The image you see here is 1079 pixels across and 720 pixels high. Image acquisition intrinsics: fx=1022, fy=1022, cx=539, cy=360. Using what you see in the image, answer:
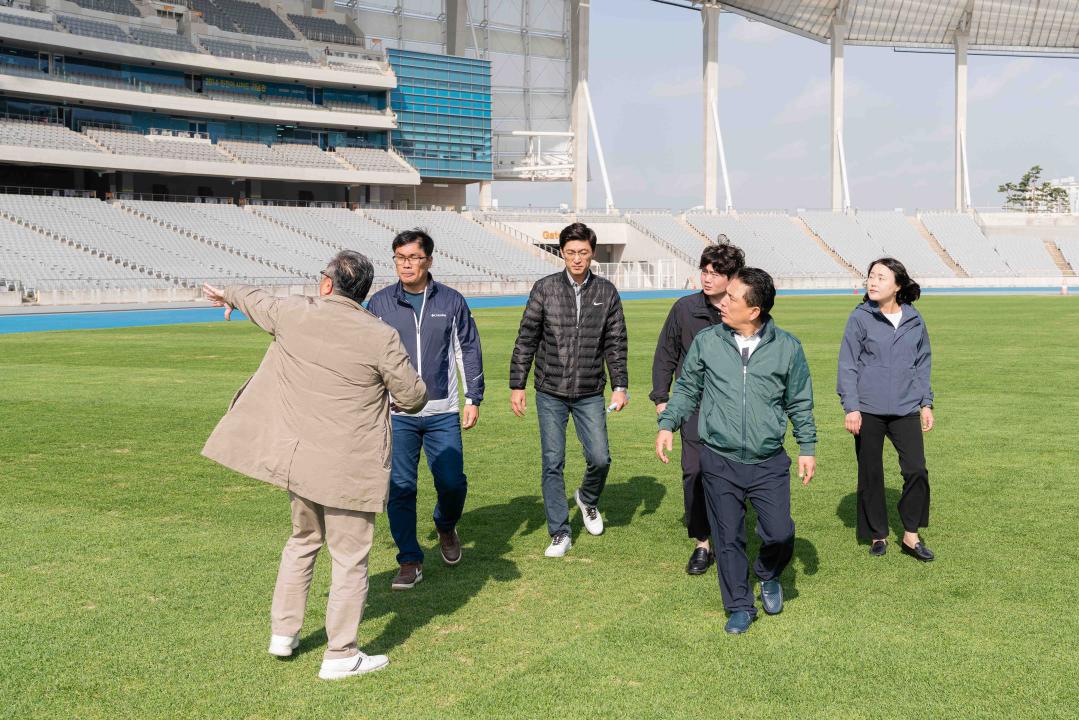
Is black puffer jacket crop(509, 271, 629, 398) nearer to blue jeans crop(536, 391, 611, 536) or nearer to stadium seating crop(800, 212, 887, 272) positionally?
blue jeans crop(536, 391, 611, 536)

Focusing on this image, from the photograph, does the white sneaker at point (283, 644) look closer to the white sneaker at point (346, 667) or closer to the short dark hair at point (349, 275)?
the white sneaker at point (346, 667)

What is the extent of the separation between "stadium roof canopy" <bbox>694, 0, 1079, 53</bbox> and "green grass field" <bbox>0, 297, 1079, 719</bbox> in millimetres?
65950

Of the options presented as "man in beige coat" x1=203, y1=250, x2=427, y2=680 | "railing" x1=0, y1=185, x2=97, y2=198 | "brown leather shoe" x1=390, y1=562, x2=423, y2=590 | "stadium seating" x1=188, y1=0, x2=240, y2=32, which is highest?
"stadium seating" x1=188, y1=0, x2=240, y2=32

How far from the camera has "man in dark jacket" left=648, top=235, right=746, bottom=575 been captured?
6.26 metres

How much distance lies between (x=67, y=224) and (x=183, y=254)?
4885 millimetres

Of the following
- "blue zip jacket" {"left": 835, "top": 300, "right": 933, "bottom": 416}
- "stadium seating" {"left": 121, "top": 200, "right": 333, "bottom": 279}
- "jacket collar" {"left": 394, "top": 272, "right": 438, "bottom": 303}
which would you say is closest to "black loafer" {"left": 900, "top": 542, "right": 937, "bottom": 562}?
"blue zip jacket" {"left": 835, "top": 300, "right": 933, "bottom": 416}

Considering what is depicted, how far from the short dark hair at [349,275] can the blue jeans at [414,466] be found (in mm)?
1486

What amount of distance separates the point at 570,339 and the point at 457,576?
1665mm

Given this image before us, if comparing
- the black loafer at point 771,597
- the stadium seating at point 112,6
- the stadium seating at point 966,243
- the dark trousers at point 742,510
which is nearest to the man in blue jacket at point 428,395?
the dark trousers at point 742,510

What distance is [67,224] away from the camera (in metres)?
43.6

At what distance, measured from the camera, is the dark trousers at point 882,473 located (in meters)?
6.51

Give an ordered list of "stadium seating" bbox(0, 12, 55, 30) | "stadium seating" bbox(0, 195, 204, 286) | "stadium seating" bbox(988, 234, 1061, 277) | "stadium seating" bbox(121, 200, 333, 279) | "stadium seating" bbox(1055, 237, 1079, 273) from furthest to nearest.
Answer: "stadium seating" bbox(1055, 237, 1079, 273), "stadium seating" bbox(988, 234, 1061, 277), "stadium seating" bbox(0, 12, 55, 30), "stadium seating" bbox(121, 200, 333, 279), "stadium seating" bbox(0, 195, 204, 286)

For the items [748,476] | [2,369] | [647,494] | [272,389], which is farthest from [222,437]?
[2,369]

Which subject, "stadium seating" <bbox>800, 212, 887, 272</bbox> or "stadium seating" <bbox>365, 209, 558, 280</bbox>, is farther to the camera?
"stadium seating" <bbox>800, 212, 887, 272</bbox>
